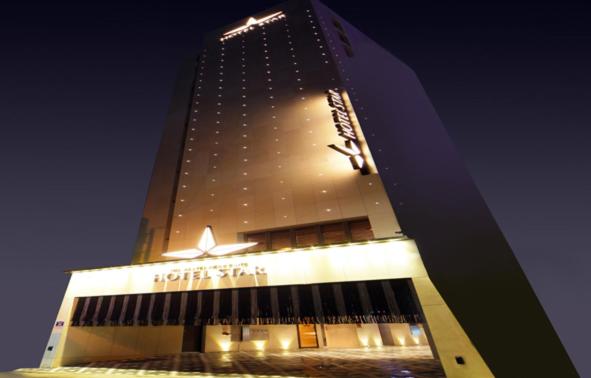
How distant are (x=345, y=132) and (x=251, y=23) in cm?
1876

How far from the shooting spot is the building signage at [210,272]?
11648mm

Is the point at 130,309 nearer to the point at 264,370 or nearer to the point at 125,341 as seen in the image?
the point at 125,341

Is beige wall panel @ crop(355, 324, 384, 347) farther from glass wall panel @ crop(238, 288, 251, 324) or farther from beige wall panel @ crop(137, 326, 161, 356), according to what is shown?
beige wall panel @ crop(137, 326, 161, 356)

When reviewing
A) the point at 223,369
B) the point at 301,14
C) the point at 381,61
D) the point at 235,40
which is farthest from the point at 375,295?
the point at 235,40

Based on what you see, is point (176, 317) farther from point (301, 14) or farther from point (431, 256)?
point (301, 14)

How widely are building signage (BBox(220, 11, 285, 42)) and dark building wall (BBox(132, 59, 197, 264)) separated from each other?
562 centimetres

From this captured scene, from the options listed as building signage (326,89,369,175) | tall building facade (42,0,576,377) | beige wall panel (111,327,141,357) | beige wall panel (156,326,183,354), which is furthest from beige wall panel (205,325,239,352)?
building signage (326,89,369,175)

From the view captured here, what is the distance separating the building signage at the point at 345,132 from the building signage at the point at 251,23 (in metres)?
13.2

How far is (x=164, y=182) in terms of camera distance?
1919 cm

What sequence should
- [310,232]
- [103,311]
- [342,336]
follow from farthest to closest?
[342,336] < [310,232] < [103,311]

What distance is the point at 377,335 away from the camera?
1881 centimetres

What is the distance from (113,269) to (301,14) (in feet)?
78.4

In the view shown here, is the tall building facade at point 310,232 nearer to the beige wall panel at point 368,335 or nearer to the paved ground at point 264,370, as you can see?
the beige wall panel at point 368,335

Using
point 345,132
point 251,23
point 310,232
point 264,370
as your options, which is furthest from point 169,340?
point 251,23
